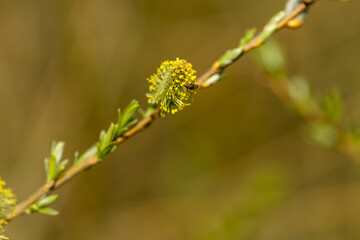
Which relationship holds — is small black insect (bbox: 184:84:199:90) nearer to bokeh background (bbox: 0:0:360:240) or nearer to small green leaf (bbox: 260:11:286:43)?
small green leaf (bbox: 260:11:286:43)

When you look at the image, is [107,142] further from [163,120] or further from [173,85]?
[163,120]

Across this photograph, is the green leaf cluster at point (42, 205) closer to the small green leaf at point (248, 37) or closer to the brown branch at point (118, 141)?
the brown branch at point (118, 141)

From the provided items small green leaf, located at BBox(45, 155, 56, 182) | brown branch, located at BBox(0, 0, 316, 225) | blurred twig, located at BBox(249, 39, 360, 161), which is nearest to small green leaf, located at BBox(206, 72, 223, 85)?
brown branch, located at BBox(0, 0, 316, 225)

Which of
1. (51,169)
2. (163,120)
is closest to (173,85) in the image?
(51,169)

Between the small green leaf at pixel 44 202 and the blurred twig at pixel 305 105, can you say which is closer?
the small green leaf at pixel 44 202

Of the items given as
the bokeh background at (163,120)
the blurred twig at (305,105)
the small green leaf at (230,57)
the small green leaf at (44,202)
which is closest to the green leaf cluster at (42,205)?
the small green leaf at (44,202)

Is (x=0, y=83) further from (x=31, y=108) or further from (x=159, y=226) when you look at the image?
(x=159, y=226)

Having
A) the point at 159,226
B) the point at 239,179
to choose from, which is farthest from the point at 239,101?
the point at 159,226
